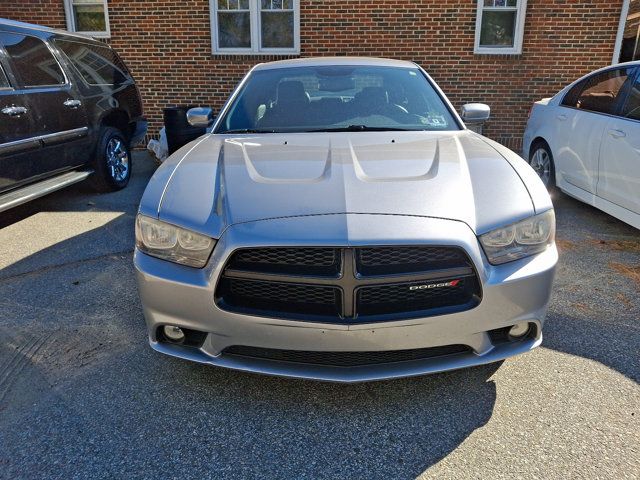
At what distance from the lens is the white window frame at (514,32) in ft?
27.9

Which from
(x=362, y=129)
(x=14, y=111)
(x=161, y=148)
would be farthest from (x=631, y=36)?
(x=14, y=111)

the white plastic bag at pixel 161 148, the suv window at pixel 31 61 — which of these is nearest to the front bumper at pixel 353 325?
the suv window at pixel 31 61

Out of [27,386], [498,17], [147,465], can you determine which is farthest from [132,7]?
[147,465]

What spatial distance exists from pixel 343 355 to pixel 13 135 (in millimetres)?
3985

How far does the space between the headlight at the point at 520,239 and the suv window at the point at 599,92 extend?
3.00m

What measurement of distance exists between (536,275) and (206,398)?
161cm

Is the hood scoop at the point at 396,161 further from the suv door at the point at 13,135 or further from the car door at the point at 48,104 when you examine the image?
the car door at the point at 48,104

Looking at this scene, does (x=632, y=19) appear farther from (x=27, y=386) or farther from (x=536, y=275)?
(x=27, y=386)

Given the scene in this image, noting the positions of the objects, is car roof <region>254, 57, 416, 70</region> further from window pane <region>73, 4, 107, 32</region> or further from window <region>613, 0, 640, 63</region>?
window <region>613, 0, 640, 63</region>

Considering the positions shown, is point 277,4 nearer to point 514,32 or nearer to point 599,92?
point 514,32

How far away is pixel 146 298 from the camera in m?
2.30

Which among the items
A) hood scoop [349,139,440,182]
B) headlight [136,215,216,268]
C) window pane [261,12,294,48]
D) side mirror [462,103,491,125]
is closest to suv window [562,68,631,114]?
side mirror [462,103,491,125]

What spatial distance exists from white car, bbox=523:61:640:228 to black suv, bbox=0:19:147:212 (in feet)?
16.7

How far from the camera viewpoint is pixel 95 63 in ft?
20.4
